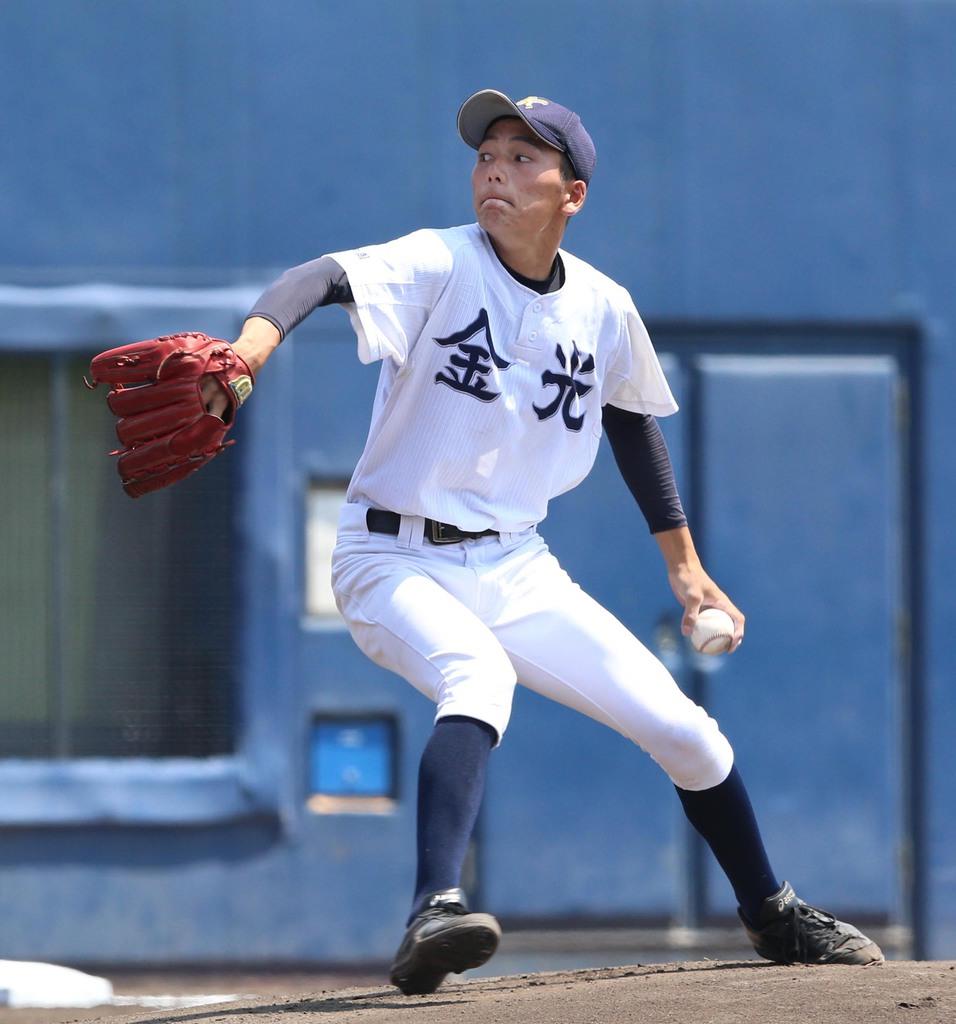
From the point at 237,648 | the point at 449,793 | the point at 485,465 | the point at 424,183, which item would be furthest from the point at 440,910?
the point at 424,183

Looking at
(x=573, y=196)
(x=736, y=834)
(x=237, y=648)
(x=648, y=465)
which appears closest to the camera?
(x=573, y=196)

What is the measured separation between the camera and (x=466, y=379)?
139 inches

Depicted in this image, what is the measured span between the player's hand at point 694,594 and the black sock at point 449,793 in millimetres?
743

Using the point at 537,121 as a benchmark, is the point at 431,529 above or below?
below

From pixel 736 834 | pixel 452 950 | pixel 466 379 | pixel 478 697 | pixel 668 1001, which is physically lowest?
pixel 668 1001

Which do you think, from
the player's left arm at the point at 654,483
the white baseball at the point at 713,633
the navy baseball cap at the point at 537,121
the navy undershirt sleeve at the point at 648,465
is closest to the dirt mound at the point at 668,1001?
the white baseball at the point at 713,633

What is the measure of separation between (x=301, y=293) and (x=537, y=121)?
0.66 meters

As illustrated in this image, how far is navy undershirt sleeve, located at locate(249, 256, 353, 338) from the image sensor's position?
3.20m

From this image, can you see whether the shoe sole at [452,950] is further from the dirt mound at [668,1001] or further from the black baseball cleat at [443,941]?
the dirt mound at [668,1001]

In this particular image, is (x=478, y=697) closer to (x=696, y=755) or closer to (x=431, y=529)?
(x=431, y=529)

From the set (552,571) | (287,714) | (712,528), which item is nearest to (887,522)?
(712,528)

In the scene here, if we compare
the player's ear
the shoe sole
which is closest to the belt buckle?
the player's ear

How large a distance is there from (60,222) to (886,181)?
2964 mm

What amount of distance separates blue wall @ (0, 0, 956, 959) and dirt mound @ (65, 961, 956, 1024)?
2197 millimetres
